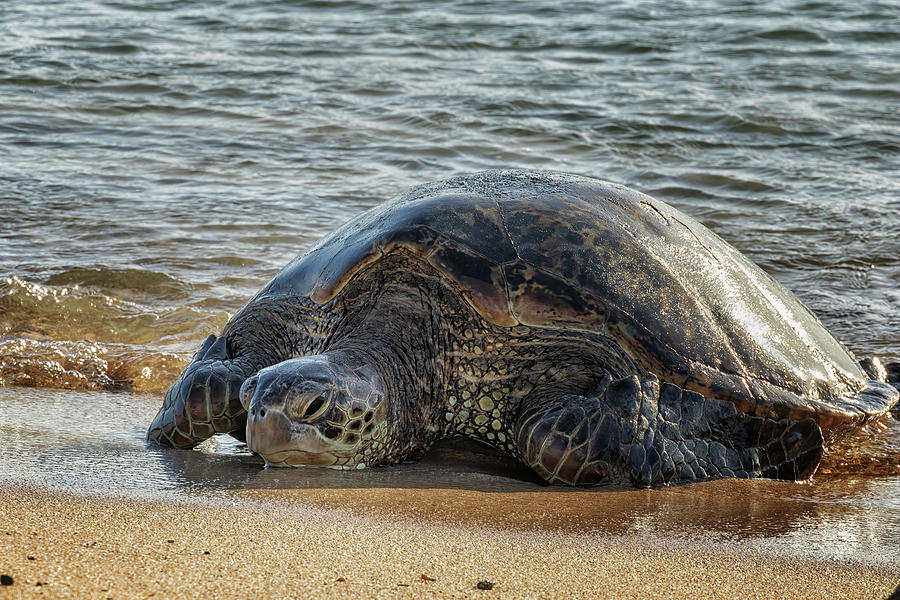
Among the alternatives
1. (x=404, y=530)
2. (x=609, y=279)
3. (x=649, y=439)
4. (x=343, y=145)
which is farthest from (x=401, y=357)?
(x=343, y=145)

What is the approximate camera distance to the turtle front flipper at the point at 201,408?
11.8 feet

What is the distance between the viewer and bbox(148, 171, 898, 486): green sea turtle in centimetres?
337

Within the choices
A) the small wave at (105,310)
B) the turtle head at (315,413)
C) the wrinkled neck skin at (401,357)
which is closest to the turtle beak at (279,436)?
the turtle head at (315,413)

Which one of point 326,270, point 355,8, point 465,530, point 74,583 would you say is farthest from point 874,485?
point 355,8

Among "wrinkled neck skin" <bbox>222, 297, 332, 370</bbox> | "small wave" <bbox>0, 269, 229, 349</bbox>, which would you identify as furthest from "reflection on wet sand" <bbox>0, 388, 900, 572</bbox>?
"small wave" <bbox>0, 269, 229, 349</bbox>

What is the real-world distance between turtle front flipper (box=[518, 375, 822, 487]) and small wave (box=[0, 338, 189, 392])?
6.98 feet

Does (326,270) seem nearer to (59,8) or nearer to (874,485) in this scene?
(874,485)

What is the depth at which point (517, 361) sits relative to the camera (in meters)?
3.64

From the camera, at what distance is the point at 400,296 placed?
148 inches

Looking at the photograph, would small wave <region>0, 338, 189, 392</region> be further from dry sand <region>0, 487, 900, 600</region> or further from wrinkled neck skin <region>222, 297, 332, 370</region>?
dry sand <region>0, 487, 900, 600</region>

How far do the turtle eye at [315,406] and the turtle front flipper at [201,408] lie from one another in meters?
0.47

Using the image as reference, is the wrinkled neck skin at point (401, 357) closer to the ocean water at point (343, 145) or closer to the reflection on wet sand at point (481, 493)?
the reflection on wet sand at point (481, 493)

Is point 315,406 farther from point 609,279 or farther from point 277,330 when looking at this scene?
point 609,279

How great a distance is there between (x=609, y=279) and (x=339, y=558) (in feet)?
5.42
